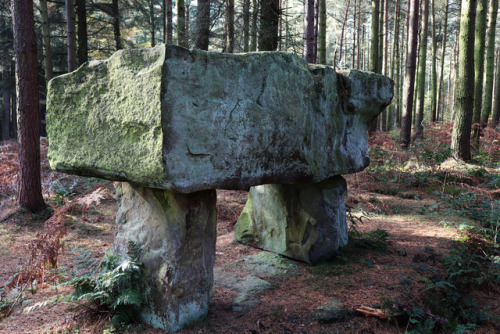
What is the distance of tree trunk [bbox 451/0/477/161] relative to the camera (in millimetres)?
8203

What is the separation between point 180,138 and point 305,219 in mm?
2369

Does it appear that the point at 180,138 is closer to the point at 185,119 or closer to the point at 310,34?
the point at 185,119

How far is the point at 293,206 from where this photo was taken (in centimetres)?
445

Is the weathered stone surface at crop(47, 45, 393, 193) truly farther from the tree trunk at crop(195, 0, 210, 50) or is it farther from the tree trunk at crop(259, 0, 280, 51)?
the tree trunk at crop(195, 0, 210, 50)

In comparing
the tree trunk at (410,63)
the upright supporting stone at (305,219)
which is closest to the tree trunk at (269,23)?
the upright supporting stone at (305,219)

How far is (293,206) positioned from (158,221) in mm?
2014

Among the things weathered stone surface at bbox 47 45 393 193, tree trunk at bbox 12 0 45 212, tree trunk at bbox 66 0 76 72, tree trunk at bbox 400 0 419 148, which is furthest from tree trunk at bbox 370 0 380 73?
tree trunk at bbox 12 0 45 212

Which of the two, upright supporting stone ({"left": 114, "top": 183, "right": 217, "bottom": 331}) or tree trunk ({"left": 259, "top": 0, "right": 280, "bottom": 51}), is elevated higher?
tree trunk ({"left": 259, "top": 0, "right": 280, "bottom": 51})

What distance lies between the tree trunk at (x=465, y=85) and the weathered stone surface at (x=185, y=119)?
664 centimetres

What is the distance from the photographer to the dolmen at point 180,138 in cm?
245

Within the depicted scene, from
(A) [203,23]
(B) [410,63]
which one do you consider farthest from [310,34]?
(B) [410,63]

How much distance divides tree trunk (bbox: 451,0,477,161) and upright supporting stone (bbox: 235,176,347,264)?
558 centimetres

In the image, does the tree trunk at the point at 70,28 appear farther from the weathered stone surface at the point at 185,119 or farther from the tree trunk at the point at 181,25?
the weathered stone surface at the point at 185,119

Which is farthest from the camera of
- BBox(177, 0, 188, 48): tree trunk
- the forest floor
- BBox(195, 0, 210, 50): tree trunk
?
BBox(177, 0, 188, 48): tree trunk
